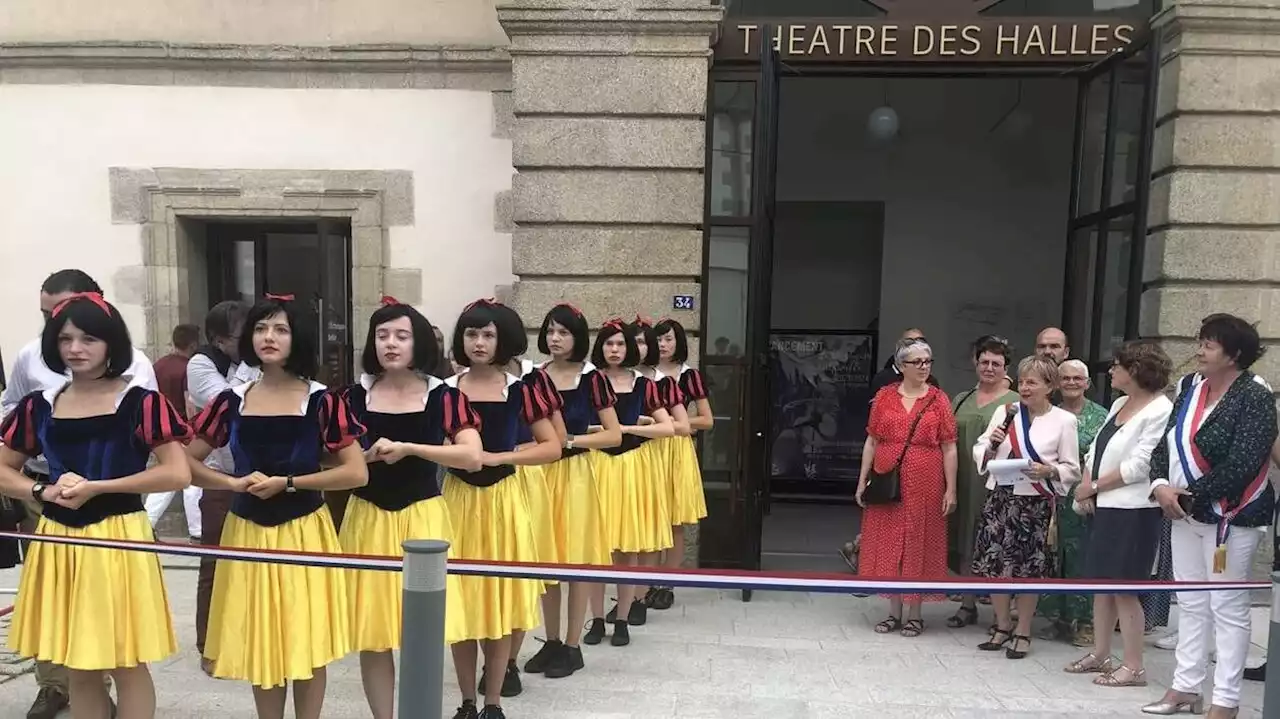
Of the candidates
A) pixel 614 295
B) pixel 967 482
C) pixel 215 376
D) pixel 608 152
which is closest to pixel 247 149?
pixel 608 152

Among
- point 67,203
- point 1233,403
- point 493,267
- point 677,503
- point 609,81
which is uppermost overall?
point 609,81

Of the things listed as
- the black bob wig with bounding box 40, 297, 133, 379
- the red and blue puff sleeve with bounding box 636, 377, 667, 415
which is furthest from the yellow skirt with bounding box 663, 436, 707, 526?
Answer: the black bob wig with bounding box 40, 297, 133, 379

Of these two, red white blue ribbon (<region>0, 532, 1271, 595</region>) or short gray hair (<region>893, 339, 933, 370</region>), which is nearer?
red white blue ribbon (<region>0, 532, 1271, 595</region>)

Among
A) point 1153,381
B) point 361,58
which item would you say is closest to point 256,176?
point 361,58

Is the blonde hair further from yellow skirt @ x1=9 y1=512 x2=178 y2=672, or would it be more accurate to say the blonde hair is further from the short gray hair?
yellow skirt @ x1=9 y1=512 x2=178 y2=672

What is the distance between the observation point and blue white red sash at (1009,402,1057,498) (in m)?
4.50

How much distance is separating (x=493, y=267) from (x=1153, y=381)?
4.93 metres

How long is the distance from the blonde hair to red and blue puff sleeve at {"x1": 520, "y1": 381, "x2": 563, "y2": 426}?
9.04 ft

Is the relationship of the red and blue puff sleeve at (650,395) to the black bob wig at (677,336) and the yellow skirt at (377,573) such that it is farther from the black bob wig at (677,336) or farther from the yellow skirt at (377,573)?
the yellow skirt at (377,573)

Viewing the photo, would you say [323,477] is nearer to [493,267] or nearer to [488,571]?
[488,571]

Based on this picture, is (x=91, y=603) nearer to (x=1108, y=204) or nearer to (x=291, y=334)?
(x=291, y=334)

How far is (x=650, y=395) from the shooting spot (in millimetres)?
4961

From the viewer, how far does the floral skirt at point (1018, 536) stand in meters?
4.62

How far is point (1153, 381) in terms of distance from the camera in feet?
13.3
